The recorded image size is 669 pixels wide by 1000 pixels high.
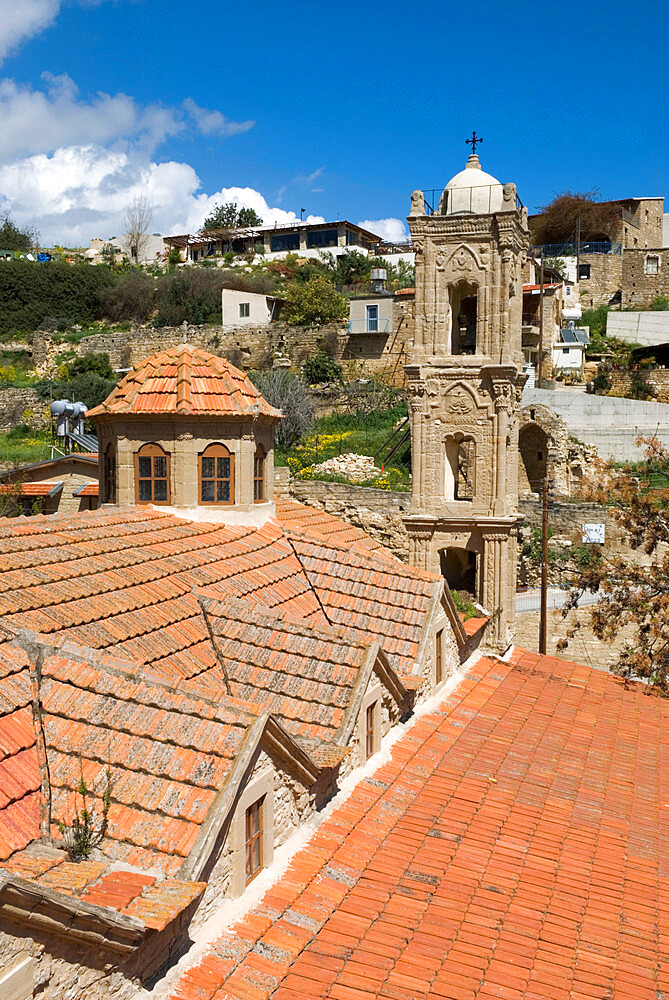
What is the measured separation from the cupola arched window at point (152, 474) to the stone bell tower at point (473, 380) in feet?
22.8

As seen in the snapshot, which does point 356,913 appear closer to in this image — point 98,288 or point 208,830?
point 208,830

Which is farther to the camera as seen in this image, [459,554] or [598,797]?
[459,554]

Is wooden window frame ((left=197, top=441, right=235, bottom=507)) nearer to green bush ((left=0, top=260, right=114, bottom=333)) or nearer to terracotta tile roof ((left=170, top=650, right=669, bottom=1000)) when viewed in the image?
terracotta tile roof ((left=170, top=650, right=669, bottom=1000))

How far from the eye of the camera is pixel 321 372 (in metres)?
45.9

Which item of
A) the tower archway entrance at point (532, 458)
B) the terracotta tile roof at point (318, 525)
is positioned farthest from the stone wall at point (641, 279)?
the terracotta tile roof at point (318, 525)

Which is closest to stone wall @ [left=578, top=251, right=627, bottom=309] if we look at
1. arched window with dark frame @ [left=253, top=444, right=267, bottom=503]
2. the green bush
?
the green bush

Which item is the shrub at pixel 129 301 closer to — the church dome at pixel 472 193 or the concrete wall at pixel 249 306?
the concrete wall at pixel 249 306

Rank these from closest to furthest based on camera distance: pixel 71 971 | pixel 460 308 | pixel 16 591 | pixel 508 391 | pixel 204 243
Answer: pixel 71 971, pixel 16 591, pixel 508 391, pixel 460 308, pixel 204 243

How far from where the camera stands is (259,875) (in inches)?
285

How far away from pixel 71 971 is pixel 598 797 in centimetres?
753

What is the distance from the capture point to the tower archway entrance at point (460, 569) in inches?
827

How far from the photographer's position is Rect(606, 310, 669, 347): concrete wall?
48438 mm

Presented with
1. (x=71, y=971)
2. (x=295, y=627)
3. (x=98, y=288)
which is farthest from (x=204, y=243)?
(x=71, y=971)

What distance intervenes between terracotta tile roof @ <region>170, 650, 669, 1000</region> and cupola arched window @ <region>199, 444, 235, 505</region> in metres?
4.93
